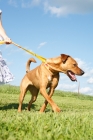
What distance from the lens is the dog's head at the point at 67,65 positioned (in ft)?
23.5

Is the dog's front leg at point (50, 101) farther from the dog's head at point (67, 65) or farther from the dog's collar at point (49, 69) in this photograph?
the dog's head at point (67, 65)

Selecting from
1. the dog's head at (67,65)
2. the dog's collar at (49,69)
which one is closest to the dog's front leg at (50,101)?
the dog's collar at (49,69)

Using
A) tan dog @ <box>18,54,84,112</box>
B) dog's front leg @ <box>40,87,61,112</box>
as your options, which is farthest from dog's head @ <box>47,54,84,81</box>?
dog's front leg @ <box>40,87,61,112</box>

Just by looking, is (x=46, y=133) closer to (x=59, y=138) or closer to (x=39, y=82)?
(x=59, y=138)

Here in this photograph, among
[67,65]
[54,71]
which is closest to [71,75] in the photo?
[67,65]

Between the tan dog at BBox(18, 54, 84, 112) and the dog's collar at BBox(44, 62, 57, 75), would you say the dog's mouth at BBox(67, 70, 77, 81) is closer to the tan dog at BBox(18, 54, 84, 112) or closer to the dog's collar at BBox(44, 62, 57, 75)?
the tan dog at BBox(18, 54, 84, 112)

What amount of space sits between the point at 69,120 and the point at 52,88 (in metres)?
2.51

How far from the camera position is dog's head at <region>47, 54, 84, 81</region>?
7148 millimetres

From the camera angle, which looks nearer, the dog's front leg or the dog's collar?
the dog's front leg

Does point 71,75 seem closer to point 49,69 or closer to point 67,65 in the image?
point 67,65

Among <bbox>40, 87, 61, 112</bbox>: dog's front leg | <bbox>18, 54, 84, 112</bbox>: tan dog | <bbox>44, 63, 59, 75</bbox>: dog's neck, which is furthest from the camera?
<bbox>44, 63, 59, 75</bbox>: dog's neck

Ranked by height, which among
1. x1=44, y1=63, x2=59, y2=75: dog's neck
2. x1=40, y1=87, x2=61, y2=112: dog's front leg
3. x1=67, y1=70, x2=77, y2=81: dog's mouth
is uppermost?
x1=44, y1=63, x2=59, y2=75: dog's neck

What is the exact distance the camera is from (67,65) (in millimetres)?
7203

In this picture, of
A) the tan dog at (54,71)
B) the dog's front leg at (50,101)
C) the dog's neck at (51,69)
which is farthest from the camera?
the dog's neck at (51,69)
